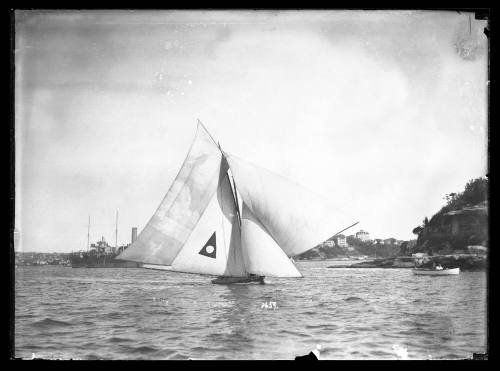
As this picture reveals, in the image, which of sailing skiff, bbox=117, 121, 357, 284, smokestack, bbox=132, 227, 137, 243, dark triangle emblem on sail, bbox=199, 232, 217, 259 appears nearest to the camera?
smokestack, bbox=132, 227, 137, 243

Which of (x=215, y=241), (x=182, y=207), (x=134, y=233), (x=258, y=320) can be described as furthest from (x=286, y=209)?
(x=134, y=233)

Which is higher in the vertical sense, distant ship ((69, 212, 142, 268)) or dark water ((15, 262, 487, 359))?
distant ship ((69, 212, 142, 268))

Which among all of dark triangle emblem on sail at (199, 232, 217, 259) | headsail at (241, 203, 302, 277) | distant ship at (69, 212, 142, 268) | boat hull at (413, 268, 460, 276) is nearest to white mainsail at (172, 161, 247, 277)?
dark triangle emblem on sail at (199, 232, 217, 259)

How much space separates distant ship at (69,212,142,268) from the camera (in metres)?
5.69

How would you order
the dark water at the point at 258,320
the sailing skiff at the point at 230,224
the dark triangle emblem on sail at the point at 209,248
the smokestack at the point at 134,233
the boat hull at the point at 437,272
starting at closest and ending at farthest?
the dark water at the point at 258,320 → the boat hull at the point at 437,272 → the smokestack at the point at 134,233 → the sailing skiff at the point at 230,224 → the dark triangle emblem on sail at the point at 209,248

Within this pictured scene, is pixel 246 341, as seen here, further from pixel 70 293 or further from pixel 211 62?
pixel 211 62

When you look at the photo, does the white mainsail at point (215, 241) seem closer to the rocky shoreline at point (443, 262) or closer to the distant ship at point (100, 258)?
the distant ship at point (100, 258)

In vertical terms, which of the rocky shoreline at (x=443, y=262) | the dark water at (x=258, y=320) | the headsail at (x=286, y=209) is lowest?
the dark water at (x=258, y=320)

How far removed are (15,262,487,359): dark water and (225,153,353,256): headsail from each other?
57 centimetres

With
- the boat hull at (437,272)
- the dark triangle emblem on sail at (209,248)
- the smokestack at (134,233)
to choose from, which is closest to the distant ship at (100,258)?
the smokestack at (134,233)

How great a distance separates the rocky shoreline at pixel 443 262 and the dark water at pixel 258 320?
0.08 metres

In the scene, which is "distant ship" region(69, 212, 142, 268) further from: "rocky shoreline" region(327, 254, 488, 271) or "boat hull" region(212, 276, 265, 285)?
"rocky shoreline" region(327, 254, 488, 271)

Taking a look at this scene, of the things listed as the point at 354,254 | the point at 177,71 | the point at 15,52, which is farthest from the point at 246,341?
the point at 15,52

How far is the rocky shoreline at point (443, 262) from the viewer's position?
5.47 m
